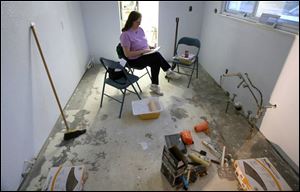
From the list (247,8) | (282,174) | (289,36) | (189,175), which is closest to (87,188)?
(189,175)

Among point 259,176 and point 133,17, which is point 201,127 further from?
point 133,17

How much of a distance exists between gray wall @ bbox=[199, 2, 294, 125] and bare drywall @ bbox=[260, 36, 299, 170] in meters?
0.07

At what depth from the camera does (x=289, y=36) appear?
1573mm

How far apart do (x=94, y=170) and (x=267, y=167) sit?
1.41 metres

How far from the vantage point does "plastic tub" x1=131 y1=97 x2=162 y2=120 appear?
2.11 meters

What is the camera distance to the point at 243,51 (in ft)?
7.36

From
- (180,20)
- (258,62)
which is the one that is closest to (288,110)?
(258,62)

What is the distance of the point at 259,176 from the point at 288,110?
2.07ft

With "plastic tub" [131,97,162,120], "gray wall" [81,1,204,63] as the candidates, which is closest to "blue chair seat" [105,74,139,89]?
"plastic tub" [131,97,162,120]

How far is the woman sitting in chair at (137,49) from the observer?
2389 mm

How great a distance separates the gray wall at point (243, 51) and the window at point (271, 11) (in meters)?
0.10

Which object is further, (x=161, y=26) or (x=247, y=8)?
(x=161, y=26)

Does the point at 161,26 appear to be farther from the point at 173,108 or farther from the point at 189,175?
the point at 189,175

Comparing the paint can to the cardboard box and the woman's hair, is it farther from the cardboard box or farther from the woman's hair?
the woman's hair
